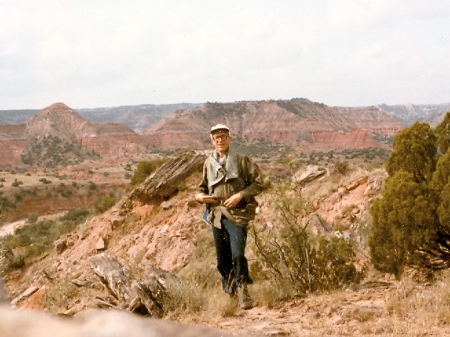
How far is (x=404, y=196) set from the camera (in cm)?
602

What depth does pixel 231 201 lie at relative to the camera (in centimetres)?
421

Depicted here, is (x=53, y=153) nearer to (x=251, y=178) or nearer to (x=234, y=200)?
(x=251, y=178)

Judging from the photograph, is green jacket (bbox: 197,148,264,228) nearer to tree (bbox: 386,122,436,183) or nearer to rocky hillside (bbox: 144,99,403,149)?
tree (bbox: 386,122,436,183)

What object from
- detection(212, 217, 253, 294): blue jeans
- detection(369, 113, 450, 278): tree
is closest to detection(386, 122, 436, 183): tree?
detection(369, 113, 450, 278): tree

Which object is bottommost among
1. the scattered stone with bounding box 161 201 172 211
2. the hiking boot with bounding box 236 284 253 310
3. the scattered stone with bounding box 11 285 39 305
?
the scattered stone with bounding box 11 285 39 305

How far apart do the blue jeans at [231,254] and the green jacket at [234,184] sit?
82 mm

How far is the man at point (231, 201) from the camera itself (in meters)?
4.28

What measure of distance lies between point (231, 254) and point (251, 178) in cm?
80

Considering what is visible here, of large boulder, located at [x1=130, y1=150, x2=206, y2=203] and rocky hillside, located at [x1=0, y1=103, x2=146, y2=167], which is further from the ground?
rocky hillside, located at [x1=0, y1=103, x2=146, y2=167]

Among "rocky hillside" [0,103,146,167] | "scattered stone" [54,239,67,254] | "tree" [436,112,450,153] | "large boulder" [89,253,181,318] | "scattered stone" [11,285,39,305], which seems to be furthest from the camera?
"rocky hillside" [0,103,146,167]

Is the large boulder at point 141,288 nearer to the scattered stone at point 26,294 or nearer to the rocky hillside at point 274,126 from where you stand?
the scattered stone at point 26,294

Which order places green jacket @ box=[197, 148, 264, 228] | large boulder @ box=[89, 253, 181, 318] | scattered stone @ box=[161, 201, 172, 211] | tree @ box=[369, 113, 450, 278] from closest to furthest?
large boulder @ box=[89, 253, 181, 318] → green jacket @ box=[197, 148, 264, 228] → tree @ box=[369, 113, 450, 278] → scattered stone @ box=[161, 201, 172, 211]

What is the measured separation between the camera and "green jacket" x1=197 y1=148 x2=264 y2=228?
14.1 feet

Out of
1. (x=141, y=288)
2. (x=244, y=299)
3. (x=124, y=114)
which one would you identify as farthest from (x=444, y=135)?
(x=124, y=114)
